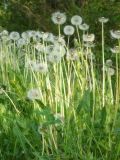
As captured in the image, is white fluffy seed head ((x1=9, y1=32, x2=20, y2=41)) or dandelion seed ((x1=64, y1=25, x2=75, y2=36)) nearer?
dandelion seed ((x1=64, y1=25, x2=75, y2=36))

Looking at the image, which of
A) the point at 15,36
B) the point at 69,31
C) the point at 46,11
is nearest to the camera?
the point at 69,31

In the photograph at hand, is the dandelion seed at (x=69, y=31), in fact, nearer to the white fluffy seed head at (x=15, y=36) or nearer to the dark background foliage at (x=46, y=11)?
the white fluffy seed head at (x=15, y=36)

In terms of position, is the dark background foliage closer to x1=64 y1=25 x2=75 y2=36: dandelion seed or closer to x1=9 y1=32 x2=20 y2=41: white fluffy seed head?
x1=9 y1=32 x2=20 y2=41: white fluffy seed head

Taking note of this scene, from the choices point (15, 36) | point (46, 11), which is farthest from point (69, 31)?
point (46, 11)

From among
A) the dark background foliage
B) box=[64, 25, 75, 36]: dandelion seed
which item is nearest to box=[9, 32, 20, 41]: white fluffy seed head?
box=[64, 25, 75, 36]: dandelion seed

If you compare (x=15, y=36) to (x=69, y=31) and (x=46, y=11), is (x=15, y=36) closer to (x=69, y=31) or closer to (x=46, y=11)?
(x=69, y=31)

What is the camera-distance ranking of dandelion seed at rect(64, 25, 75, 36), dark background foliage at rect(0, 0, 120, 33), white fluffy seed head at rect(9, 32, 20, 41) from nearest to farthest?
dandelion seed at rect(64, 25, 75, 36), white fluffy seed head at rect(9, 32, 20, 41), dark background foliage at rect(0, 0, 120, 33)

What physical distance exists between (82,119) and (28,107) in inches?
34.7

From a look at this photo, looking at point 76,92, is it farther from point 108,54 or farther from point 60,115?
point 108,54

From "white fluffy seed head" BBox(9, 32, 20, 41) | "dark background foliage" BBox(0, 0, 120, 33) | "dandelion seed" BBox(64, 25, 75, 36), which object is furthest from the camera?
"dark background foliage" BBox(0, 0, 120, 33)

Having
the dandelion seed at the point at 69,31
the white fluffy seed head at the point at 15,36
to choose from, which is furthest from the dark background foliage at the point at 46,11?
the dandelion seed at the point at 69,31

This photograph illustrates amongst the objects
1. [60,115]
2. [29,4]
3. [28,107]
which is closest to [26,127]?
[60,115]

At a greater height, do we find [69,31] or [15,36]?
[69,31]

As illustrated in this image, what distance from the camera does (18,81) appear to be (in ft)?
14.3
